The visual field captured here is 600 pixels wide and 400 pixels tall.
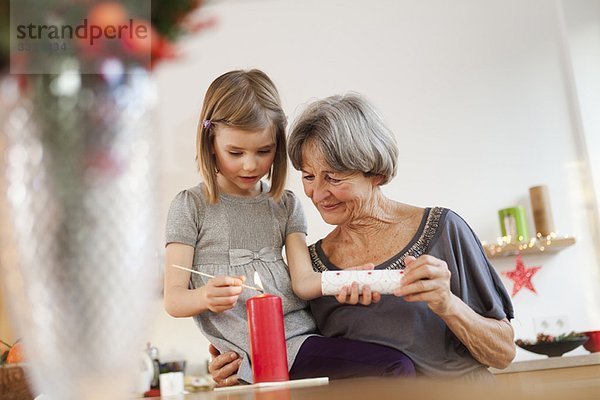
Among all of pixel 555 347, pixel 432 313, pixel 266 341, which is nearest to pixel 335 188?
pixel 432 313

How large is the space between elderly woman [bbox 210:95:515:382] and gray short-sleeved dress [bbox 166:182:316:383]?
7 centimetres

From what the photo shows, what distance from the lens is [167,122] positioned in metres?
3.80

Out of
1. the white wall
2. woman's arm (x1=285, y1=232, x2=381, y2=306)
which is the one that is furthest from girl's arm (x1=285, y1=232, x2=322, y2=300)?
the white wall

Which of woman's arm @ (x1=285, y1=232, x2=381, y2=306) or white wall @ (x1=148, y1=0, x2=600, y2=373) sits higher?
white wall @ (x1=148, y1=0, x2=600, y2=373)

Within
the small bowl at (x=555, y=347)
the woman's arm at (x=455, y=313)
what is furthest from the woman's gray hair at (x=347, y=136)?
the small bowl at (x=555, y=347)

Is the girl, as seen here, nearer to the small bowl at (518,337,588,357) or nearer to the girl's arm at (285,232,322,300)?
the girl's arm at (285,232,322,300)

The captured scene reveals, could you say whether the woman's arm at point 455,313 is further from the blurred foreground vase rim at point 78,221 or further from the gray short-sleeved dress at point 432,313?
the blurred foreground vase rim at point 78,221

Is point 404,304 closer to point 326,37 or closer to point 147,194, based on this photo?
point 147,194

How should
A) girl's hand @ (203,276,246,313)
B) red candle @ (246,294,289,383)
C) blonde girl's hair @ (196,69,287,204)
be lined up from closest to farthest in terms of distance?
red candle @ (246,294,289,383), girl's hand @ (203,276,246,313), blonde girl's hair @ (196,69,287,204)

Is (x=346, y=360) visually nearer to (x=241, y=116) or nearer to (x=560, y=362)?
(x=241, y=116)

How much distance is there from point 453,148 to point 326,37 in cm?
98

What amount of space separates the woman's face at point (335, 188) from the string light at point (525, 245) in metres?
2.06

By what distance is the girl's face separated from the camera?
1.67 m

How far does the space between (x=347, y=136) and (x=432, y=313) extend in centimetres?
47
